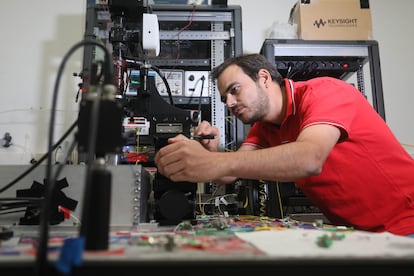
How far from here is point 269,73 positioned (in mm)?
1421

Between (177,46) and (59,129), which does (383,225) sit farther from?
(59,129)

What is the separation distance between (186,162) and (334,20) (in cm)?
144

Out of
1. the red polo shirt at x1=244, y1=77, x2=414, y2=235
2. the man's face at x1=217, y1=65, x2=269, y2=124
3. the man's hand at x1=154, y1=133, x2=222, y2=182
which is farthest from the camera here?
the man's face at x1=217, y1=65, x2=269, y2=124

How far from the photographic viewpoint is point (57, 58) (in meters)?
2.15

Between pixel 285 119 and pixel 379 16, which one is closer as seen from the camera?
pixel 285 119

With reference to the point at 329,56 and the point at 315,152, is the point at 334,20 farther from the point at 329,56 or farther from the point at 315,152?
the point at 315,152

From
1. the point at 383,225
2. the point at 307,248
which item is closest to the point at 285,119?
the point at 383,225

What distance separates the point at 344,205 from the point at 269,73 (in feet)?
2.13

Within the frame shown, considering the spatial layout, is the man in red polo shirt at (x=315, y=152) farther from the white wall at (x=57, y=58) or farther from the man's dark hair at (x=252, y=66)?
the white wall at (x=57, y=58)

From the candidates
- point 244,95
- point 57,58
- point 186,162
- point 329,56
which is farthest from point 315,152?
point 57,58

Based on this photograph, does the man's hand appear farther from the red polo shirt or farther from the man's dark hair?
the man's dark hair

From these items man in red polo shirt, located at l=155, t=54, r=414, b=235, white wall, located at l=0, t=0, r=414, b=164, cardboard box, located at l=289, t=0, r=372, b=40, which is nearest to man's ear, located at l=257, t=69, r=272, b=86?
man in red polo shirt, located at l=155, t=54, r=414, b=235

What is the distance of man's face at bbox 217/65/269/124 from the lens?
136 centimetres

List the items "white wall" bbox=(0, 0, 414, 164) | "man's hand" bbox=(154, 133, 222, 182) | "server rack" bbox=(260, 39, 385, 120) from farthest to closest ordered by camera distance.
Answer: "white wall" bbox=(0, 0, 414, 164), "server rack" bbox=(260, 39, 385, 120), "man's hand" bbox=(154, 133, 222, 182)
